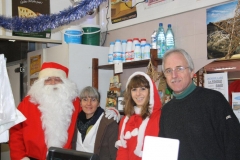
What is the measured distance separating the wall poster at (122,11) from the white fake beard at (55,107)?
1.04 meters

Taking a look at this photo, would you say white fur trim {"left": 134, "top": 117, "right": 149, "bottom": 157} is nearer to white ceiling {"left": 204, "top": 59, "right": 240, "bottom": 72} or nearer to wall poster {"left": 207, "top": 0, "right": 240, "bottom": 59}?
white ceiling {"left": 204, "top": 59, "right": 240, "bottom": 72}

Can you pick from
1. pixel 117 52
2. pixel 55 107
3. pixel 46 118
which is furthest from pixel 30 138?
pixel 117 52

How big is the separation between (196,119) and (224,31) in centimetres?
106

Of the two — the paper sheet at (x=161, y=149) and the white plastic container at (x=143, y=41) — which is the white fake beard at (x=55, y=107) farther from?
the paper sheet at (x=161, y=149)

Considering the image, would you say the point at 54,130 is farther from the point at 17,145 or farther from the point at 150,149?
the point at 150,149

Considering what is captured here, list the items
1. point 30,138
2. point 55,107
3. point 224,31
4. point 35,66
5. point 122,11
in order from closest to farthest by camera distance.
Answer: point 224,31
point 30,138
point 55,107
point 122,11
point 35,66

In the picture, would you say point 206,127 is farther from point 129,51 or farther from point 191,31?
point 129,51

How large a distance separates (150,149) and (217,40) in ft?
6.03

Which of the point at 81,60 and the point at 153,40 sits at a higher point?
the point at 153,40

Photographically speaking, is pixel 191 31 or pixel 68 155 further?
pixel 191 31

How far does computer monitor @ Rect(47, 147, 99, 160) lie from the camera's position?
42.3 inches

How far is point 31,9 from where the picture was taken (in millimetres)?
3705

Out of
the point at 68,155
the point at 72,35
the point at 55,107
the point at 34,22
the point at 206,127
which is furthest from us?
the point at 72,35

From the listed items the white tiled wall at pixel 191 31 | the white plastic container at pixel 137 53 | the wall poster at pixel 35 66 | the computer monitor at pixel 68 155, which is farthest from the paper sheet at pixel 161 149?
the wall poster at pixel 35 66
